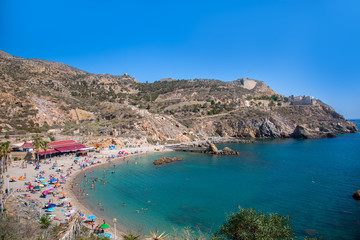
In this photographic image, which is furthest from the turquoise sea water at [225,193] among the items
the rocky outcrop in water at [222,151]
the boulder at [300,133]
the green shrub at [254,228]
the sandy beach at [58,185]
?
the boulder at [300,133]

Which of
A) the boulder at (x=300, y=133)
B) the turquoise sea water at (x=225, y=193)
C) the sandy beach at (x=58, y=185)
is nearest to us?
the turquoise sea water at (x=225, y=193)

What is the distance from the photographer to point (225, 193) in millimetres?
28656

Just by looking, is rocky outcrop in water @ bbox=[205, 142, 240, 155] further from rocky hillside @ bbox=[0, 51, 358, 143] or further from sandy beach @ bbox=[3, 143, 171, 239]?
sandy beach @ bbox=[3, 143, 171, 239]

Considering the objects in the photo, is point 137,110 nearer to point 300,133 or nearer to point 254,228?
point 300,133

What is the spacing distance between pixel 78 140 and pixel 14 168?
19.6 metres

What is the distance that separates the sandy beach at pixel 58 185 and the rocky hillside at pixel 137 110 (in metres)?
17.0

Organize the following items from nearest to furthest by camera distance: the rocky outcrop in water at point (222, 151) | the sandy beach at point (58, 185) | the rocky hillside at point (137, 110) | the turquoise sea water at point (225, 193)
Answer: the turquoise sea water at point (225, 193) < the sandy beach at point (58, 185) < the rocky outcrop in water at point (222, 151) < the rocky hillside at point (137, 110)

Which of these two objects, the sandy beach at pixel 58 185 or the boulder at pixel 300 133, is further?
the boulder at pixel 300 133

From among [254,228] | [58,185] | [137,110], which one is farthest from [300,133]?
[254,228]

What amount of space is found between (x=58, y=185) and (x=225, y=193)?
73.8 feet

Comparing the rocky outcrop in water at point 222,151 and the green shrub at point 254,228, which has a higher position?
the green shrub at point 254,228

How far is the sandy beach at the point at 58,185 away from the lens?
20.9m

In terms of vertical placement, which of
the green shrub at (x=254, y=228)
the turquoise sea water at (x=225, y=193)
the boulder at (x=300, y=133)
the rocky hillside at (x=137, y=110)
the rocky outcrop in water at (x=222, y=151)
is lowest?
the turquoise sea water at (x=225, y=193)

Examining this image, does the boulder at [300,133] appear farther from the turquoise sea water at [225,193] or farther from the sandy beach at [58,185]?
the sandy beach at [58,185]
